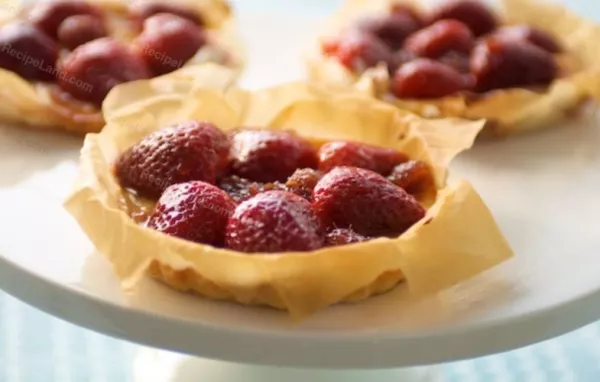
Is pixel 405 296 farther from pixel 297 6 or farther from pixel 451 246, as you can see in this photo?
pixel 297 6

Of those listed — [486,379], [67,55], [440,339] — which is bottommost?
[486,379]

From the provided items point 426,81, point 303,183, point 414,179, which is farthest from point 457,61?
point 303,183

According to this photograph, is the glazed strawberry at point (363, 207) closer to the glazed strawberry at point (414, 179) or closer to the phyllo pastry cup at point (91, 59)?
the glazed strawberry at point (414, 179)

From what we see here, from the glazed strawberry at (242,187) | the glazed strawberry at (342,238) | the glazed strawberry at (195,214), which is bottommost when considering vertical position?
the glazed strawberry at (242,187)

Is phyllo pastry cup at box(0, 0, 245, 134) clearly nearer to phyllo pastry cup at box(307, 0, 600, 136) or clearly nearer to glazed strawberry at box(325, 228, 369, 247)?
phyllo pastry cup at box(307, 0, 600, 136)

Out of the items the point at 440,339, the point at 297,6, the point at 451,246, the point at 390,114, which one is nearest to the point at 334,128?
the point at 390,114

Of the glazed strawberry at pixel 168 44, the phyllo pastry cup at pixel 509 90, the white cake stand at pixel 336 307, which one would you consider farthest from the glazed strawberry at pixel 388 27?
the white cake stand at pixel 336 307

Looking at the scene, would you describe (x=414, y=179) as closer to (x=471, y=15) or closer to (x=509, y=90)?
(x=509, y=90)
